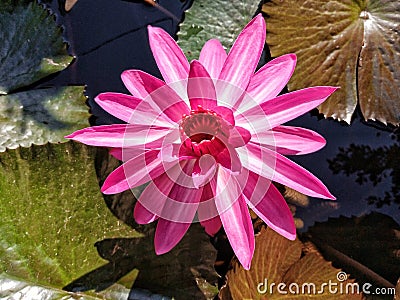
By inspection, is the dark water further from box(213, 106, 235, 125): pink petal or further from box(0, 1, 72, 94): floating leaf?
box(213, 106, 235, 125): pink petal

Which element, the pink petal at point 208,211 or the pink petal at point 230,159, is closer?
the pink petal at point 230,159

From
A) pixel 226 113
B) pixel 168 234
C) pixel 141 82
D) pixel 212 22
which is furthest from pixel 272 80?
pixel 212 22

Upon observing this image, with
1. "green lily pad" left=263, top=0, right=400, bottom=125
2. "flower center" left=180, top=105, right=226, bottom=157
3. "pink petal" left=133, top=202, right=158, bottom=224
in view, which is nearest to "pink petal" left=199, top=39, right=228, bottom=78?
"flower center" left=180, top=105, right=226, bottom=157

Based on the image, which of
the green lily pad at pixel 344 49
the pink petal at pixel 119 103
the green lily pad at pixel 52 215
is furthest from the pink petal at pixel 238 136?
the green lily pad at pixel 344 49

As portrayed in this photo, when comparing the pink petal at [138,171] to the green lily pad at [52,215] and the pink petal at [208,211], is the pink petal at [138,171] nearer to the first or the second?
the pink petal at [208,211]

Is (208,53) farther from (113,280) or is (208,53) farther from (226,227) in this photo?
(113,280)

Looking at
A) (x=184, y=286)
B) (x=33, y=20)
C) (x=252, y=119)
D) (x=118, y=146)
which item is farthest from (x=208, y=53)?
(x=33, y=20)
